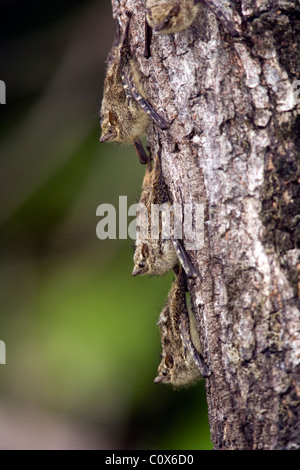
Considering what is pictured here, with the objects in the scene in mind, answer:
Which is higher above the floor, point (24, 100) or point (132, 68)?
point (24, 100)

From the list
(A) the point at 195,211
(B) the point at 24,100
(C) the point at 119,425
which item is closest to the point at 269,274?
(A) the point at 195,211

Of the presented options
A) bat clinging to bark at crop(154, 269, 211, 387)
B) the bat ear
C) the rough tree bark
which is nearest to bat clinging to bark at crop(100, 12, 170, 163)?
the rough tree bark

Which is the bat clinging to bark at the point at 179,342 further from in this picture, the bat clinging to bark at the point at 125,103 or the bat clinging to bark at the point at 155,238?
the bat clinging to bark at the point at 125,103

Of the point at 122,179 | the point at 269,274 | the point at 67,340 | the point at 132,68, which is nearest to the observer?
the point at 269,274

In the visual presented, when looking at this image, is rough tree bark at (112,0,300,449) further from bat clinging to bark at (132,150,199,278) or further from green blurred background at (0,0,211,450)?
green blurred background at (0,0,211,450)

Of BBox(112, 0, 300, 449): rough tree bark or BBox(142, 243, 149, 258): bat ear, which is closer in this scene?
BBox(112, 0, 300, 449): rough tree bark

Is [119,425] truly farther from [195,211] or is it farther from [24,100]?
[24,100]

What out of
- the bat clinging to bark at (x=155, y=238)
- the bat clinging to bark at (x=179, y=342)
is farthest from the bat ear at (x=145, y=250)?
the bat clinging to bark at (x=179, y=342)

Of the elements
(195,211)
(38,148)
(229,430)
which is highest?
(38,148)
